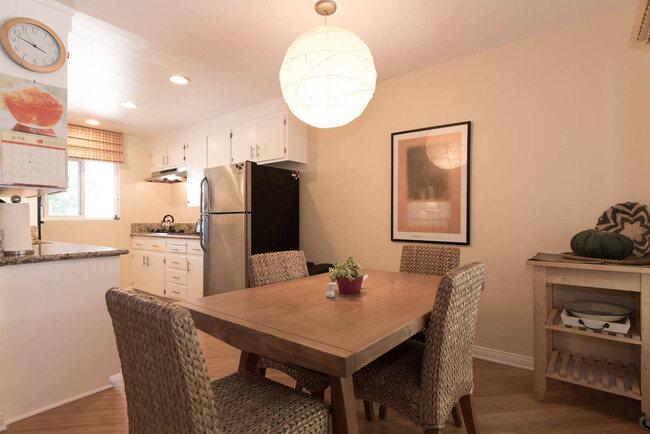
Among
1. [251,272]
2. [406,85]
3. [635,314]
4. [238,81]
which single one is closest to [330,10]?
[406,85]

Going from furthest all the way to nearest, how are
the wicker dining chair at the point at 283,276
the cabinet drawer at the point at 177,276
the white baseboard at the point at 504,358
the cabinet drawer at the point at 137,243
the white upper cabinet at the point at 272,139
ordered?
1. the cabinet drawer at the point at 137,243
2. the cabinet drawer at the point at 177,276
3. the white upper cabinet at the point at 272,139
4. the white baseboard at the point at 504,358
5. the wicker dining chair at the point at 283,276

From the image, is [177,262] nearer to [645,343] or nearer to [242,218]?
[242,218]

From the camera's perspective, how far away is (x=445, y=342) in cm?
111

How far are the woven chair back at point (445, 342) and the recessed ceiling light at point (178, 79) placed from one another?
9.49 feet

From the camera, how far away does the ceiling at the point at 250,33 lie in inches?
78.5

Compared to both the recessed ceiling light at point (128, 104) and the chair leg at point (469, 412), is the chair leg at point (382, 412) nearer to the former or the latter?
the chair leg at point (469, 412)

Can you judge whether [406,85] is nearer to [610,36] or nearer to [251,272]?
[610,36]

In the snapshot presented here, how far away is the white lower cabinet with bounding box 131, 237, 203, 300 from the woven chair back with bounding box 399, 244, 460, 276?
2479 millimetres

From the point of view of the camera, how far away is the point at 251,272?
179 centimetres

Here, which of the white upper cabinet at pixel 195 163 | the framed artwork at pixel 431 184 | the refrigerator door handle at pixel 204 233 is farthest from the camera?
the white upper cabinet at pixel 195 163

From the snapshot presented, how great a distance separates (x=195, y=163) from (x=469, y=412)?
Answer: 4107 mm

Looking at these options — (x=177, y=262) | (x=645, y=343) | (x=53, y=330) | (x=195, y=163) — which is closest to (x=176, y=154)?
(x=195, y=163)

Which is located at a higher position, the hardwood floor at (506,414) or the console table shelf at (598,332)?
the console table shelf at (598,332)

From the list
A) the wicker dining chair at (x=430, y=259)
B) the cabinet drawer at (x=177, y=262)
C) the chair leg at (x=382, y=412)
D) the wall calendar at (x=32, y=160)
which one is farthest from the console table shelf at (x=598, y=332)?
the cabinet drawer at (x=177, y=262)
